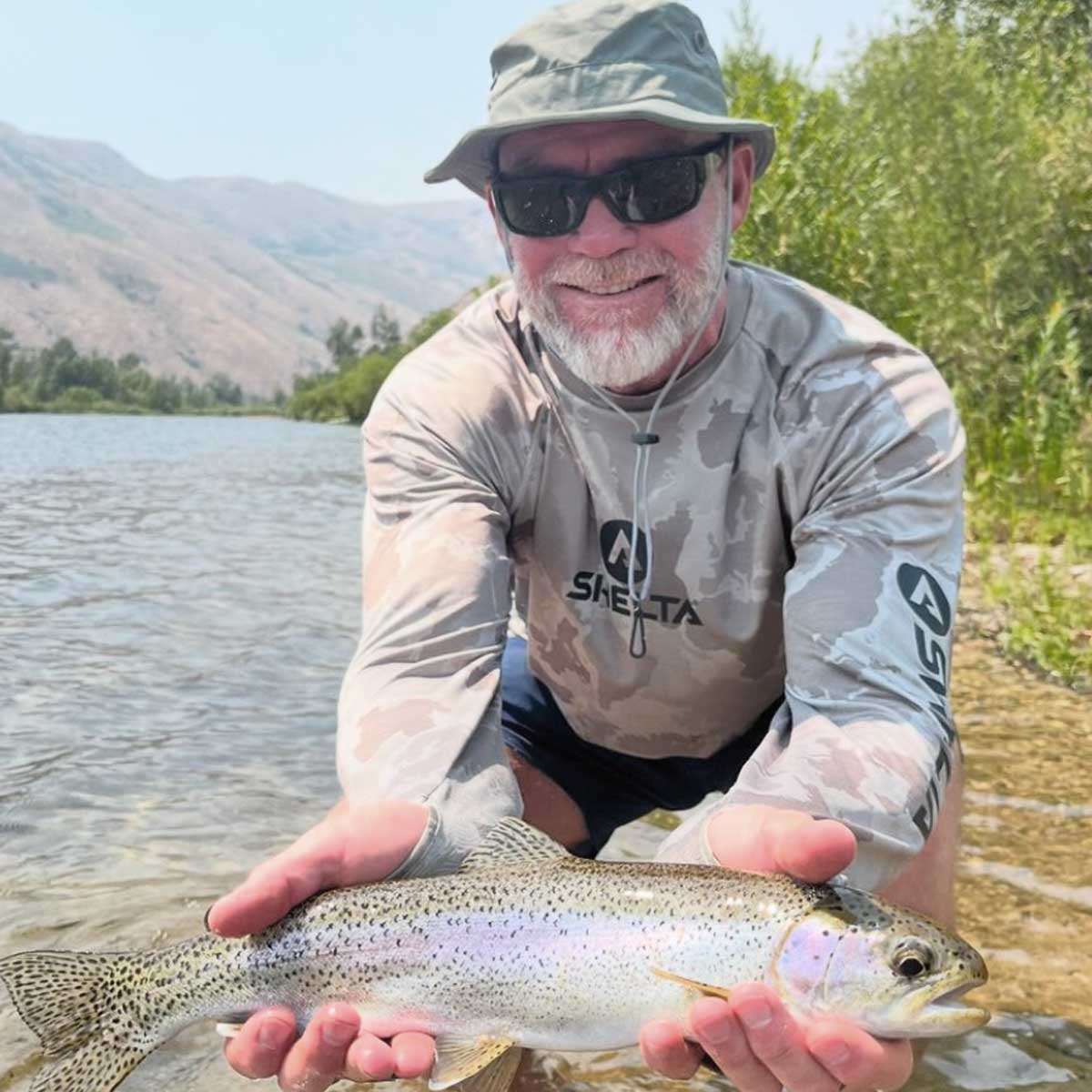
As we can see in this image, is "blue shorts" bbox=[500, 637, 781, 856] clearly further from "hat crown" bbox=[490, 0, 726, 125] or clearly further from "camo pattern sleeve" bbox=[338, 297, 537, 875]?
"hat crown" bbox=[490, 0, 726, 125]

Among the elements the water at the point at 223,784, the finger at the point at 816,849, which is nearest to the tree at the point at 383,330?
the water at the point at 223,784

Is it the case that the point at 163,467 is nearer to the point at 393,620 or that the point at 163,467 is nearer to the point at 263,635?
the point at 263,635

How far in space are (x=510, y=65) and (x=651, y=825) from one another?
3.44m

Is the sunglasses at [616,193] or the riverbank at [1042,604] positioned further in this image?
the riverbank at [1042,604]

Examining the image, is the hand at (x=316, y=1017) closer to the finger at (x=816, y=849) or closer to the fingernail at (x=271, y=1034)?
the fingernail at (x=271, y=1034)

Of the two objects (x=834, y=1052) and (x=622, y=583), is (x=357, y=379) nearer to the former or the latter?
(x=622, y=583)

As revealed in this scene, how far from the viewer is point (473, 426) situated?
358 cm

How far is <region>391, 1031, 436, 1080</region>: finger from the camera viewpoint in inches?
97.5

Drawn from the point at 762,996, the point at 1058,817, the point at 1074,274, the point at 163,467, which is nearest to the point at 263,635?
the point at 1058,817

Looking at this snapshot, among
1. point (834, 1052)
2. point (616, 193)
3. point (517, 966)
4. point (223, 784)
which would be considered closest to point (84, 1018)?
point (517, 966)

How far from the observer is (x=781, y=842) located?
239 cm

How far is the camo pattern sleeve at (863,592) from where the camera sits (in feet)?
8.99

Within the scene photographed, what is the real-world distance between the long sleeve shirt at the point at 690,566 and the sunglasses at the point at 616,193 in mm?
365

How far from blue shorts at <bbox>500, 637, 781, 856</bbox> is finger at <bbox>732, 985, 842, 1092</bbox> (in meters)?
1.77
